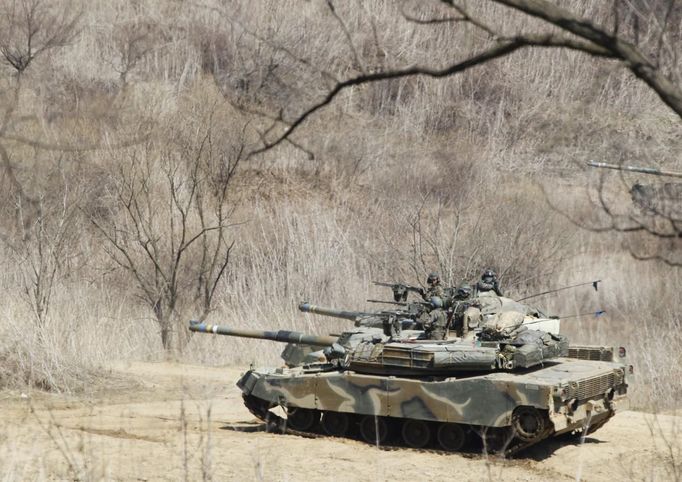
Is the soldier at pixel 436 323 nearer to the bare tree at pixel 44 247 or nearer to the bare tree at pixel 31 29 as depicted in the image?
the bare tree at pixel 44 247

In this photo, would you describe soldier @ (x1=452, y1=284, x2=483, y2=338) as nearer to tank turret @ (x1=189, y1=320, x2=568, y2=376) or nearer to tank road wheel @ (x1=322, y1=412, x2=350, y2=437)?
tank turret @ (x1=189, y1=320, x2=568, y2=376)

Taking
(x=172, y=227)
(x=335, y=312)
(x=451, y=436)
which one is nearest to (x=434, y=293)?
(x=451, y=436)

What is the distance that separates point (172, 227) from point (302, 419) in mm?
7388

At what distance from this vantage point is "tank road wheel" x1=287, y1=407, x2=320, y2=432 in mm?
11609

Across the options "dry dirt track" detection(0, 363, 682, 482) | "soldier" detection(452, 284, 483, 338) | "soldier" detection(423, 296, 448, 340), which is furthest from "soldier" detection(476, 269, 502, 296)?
"dry dirt track" detection(0, 363, 682, 482)

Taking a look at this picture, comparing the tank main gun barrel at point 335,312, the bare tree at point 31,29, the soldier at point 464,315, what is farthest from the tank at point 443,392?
the bare tree at point 31,29

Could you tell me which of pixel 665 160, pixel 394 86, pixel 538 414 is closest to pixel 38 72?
pixel 394 86

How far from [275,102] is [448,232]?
6.61 metres

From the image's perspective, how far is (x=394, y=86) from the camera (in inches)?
1186

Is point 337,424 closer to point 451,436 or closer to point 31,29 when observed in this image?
point 451,436

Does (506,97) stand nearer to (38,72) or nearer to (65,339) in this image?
(38,72)

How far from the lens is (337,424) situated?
11.5 m

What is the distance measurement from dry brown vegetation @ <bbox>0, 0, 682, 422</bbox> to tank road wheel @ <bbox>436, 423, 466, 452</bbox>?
4.07m

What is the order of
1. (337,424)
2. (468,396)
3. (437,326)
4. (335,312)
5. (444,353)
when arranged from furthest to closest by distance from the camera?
(335,312)
(437,326)
(337,424)
(444,353)
(468,396)
